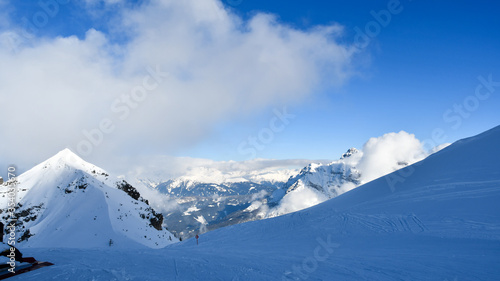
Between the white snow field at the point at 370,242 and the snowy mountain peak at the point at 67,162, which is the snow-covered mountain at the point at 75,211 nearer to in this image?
the snowy mountain peak at the point at 67,162

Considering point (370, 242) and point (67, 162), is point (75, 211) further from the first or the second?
point (370, 242)

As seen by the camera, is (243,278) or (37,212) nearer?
(243,278)

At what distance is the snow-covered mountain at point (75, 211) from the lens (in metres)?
44.7

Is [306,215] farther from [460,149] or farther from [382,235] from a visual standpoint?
[460,149]

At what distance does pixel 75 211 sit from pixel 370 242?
193 feet

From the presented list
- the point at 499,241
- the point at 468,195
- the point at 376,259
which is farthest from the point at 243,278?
the point at 468,195

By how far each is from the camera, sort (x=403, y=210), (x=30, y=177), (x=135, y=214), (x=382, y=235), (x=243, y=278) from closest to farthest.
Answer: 1. (x=243, y=278)
2. (x=382, y=235)
3. (x=403, y=210)
4. (x=135, y=214)
5. (x=30, y=177)

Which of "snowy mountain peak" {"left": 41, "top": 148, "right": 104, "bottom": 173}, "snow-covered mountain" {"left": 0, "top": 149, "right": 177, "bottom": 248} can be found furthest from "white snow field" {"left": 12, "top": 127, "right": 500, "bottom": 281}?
"snowy mountain peak" {"left": 41, "top": 148, "right": 104, "bottom": 173}

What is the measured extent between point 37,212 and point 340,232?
6692 centimetres

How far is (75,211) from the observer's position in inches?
2050

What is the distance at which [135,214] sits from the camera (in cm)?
6016

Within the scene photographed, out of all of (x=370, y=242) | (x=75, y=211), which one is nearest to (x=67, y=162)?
(x=75, y=211)

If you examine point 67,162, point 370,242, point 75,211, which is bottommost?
point 370,242

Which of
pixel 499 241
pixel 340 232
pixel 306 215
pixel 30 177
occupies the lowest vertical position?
pixel 499 241
